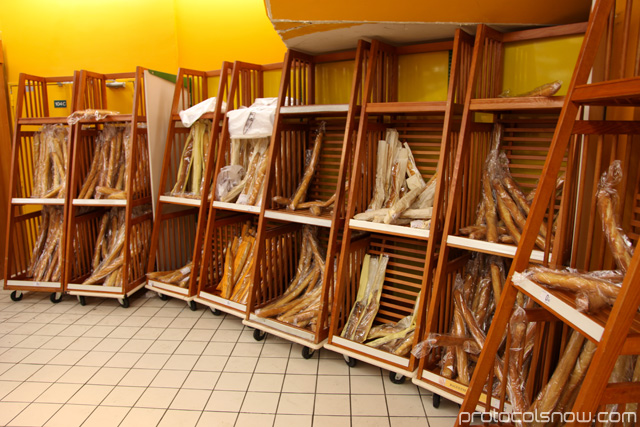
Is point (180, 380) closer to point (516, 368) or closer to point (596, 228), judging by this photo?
point (516, 368)

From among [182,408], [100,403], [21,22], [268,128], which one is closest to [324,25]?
[268,128]

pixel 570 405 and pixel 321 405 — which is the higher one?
pixel 570 405

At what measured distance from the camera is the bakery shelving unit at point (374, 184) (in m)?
2.41

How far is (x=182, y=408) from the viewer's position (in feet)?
7.97

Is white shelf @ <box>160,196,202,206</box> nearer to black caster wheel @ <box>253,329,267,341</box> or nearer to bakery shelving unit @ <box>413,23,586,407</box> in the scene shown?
black caster wheel @ <box>253,329,267,341</box>

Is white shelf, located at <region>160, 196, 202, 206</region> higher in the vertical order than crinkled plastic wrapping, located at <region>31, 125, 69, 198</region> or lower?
lower

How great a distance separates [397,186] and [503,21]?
111 cm

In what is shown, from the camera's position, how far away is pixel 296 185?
348cm

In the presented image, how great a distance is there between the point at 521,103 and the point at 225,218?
2.54 m

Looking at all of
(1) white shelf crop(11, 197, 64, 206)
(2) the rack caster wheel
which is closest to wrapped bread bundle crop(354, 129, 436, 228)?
(2) the rack caster wheel

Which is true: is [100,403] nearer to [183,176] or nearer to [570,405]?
[183,176]

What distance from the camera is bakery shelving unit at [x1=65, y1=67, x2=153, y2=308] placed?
12.4ft

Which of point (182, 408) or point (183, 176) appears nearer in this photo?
point (182, 408)

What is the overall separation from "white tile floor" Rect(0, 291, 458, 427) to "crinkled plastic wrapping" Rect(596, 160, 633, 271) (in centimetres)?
122
